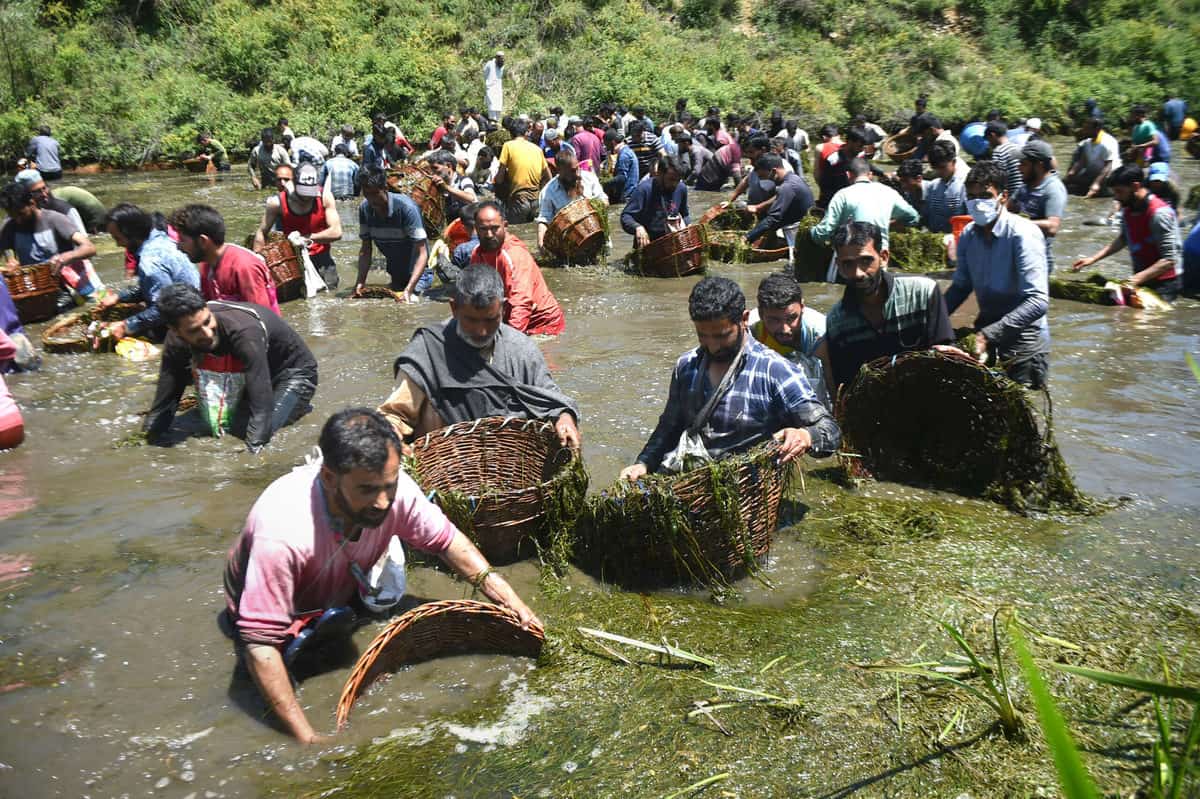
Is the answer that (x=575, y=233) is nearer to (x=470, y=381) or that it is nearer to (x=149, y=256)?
(x=149, y=256)

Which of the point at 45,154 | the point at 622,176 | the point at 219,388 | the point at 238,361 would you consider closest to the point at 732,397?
the point at 238,361

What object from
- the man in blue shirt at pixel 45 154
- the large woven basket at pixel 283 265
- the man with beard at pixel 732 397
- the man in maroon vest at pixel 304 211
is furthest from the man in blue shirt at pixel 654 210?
the man in blue shirt at pixel 45 154

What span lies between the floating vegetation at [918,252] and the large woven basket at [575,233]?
3.25 meters

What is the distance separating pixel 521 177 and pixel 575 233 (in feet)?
10.00

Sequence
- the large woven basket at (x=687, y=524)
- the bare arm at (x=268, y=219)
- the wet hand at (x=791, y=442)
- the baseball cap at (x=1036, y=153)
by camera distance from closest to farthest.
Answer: the large woven basket at (x=687, y=524) → the wet hand at (x=791, y=442) → the baseball cap at (x=1036, y=153) → the bare arm at (x=268, y=219)

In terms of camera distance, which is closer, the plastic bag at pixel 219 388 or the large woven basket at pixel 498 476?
the large woven basket at pixel 498 476

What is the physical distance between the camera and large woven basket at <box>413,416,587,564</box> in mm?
4203

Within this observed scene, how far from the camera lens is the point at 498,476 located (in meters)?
4.86

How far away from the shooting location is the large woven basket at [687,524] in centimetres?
395

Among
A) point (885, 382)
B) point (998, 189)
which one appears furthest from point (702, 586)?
point (998, 189)

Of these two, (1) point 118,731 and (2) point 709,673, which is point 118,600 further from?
(2) point 709,673

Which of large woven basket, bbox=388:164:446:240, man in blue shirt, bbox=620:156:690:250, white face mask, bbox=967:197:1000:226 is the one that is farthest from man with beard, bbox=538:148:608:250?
white face mask, bbox=967:197:1000:226

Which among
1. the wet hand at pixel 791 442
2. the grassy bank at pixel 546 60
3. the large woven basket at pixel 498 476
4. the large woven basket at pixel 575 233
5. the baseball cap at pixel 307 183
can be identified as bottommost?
the large woven basket at pixel 498 476

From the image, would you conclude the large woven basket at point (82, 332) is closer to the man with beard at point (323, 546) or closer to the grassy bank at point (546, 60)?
the man with beard at point (323, 546)
